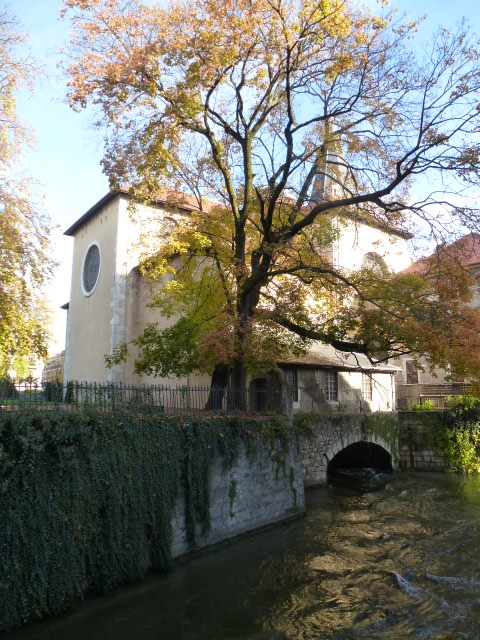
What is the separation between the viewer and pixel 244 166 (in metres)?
13.9

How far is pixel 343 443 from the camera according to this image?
18.5 m

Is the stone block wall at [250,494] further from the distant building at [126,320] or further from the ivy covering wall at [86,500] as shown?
the distant building at [126,320]

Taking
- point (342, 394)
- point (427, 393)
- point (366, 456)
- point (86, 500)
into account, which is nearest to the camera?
point (86, 500)

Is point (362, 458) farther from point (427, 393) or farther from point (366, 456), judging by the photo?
point (427, 393)

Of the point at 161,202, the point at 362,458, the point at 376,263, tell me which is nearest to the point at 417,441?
the point at 362,458

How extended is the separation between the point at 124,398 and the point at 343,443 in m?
11.8

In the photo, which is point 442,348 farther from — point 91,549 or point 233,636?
point 91,549

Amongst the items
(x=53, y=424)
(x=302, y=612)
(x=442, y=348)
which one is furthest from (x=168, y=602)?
(x=442, y=348)

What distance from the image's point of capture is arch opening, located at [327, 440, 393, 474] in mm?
22233

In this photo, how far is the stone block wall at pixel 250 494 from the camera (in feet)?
33.5

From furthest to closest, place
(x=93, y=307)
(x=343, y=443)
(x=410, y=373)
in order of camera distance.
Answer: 1. (x=410, y=373)
2. (x=93, y=307)
3. (x=343, y=443)

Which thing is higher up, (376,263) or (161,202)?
(161,202)

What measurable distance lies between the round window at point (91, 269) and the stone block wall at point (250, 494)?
16.4m

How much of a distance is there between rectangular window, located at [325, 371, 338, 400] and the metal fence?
301 inches
